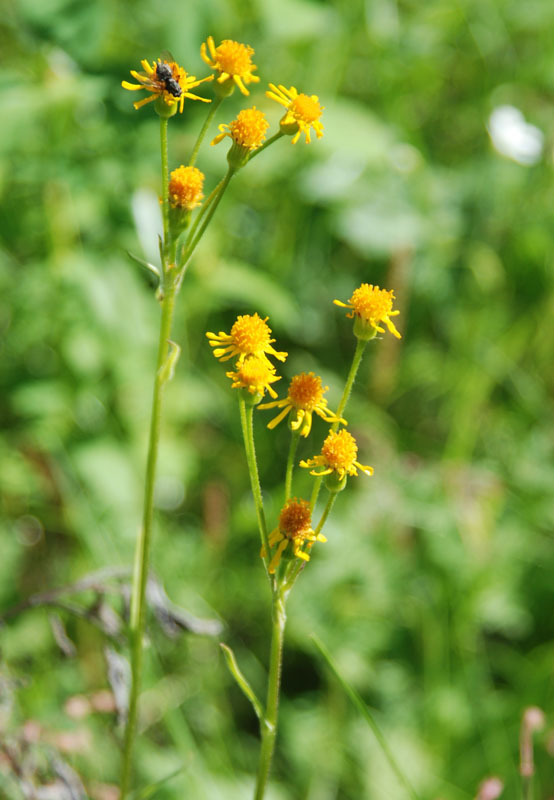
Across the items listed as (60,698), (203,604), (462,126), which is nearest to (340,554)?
(203,604)

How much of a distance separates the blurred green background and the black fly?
93cm

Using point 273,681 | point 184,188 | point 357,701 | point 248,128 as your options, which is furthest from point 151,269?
point 357,701

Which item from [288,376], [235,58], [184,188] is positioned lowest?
[288,376]

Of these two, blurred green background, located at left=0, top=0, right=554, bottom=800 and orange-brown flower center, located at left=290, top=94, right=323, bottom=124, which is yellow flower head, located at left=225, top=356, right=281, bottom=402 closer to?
orange-brown flower center, located at left=290, top=94, right=323, bottom=124

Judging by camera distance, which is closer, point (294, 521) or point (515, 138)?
point (294, 521)

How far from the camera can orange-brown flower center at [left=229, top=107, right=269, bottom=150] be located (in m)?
1.01

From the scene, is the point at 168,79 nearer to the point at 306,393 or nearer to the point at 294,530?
the point at 306,393

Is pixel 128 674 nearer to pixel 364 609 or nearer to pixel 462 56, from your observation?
pixel 364 609

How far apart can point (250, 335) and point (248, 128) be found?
25cm

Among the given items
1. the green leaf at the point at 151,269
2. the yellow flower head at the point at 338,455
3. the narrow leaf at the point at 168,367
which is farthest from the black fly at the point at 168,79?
the yellow flower head at the point at 338,455

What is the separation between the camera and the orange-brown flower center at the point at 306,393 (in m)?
1.04

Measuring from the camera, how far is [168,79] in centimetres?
105

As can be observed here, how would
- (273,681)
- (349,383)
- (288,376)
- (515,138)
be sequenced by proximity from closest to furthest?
(349,383) → (273,681) → (288,376) → (515,138)

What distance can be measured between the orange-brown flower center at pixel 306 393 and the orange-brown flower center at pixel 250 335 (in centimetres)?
6
